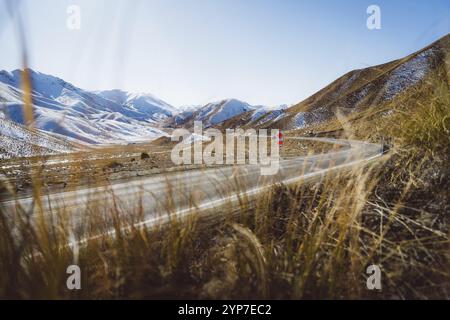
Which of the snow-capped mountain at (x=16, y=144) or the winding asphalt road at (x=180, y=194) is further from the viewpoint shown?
the snow-capped mountain at (x=16, y=144)

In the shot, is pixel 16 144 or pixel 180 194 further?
pixel 16 144

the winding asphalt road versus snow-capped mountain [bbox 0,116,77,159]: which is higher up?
snow-capped mountain [bbox 0,116,77,159]

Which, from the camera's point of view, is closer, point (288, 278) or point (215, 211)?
point (288, 278)

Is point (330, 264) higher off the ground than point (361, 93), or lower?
lower

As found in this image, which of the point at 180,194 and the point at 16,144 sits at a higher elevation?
the point at 16,144

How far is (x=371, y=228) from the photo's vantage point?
2.58 m

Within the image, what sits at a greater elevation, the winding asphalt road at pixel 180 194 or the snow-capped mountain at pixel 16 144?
the snow-capped mountain at pixel 16 144

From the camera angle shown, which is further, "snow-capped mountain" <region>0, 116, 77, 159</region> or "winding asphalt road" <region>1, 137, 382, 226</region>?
"snow-capped mountain" <region>0, 116, 77, 159</region>

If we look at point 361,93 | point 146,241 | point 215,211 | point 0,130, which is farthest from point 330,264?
point 361,93
